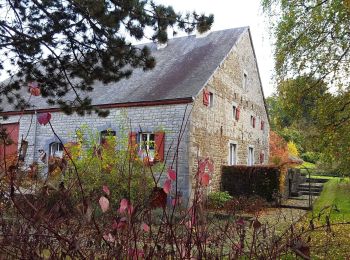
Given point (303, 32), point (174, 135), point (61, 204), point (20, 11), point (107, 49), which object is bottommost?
point (61, 204)

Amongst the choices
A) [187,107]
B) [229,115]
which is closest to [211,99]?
[229,115]

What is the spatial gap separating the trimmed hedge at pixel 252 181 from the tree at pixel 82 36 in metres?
8.66

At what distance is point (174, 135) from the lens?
1317cm

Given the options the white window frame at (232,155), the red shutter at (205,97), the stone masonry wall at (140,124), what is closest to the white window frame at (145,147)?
the stone masonry wall at (140,124)

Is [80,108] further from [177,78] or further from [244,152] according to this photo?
[244,152]

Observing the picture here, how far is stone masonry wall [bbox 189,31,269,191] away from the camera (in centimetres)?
1388

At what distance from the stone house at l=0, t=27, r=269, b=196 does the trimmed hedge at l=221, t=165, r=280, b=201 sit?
1.58ft

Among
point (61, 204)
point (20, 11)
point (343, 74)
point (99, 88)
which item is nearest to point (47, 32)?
point (20, 11)

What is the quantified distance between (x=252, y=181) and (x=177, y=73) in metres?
5.04

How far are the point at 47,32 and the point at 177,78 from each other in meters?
8.93

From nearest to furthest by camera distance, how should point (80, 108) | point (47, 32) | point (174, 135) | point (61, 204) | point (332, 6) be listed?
point (61, 204), point (47, 32), point (80, 108), point (332, 6), point (174, 135)

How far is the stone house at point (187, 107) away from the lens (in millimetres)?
13117

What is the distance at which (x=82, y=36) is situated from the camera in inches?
231

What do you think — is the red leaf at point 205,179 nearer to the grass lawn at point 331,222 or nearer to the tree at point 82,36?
the grass lawn at point 331,222
